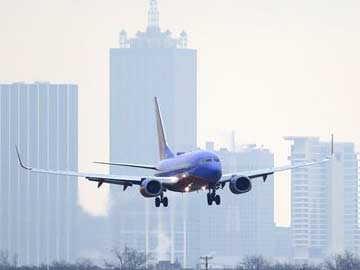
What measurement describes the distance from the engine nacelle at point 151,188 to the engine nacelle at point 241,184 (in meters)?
4.74

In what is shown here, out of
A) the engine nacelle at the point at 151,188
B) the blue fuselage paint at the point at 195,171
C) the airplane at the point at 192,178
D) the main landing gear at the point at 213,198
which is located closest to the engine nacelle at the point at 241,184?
the airplane at the point at 192,178

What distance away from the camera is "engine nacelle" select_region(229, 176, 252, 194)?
131 m

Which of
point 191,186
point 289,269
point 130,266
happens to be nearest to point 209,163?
point 191,186

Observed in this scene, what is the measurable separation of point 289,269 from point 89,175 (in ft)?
131

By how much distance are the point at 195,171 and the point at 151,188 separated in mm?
3471

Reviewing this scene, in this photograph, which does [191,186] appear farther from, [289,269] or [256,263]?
[256,263]

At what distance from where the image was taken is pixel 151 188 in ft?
431

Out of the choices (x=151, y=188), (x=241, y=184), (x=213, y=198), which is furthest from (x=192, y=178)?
(x=241, y=184)

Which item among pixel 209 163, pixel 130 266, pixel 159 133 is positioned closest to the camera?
pixel 209 163

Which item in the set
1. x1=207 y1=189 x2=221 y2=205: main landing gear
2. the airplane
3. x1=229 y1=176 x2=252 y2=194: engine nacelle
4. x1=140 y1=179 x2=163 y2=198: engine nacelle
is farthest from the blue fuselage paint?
x1=229 y1=176 x2=252 y2=194: engine nacelle

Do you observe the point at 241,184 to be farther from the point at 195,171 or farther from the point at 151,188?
the point at 151,188

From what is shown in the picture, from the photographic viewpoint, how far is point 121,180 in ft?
440

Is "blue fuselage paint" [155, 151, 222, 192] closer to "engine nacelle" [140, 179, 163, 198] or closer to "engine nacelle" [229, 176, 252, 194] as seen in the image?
"engine nacelle" [140, 179, 163, 198]

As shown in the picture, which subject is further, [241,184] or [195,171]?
[241,184]
